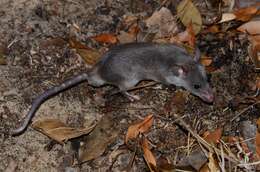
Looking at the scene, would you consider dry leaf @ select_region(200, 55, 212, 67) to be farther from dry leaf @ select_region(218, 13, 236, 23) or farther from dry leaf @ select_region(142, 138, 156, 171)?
dry leaf @ select_region(142, 138, 156, 171)

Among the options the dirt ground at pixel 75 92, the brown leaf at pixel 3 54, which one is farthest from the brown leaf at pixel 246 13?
the brown leaf at pixel 3 54

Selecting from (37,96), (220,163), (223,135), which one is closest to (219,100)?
(223,135)

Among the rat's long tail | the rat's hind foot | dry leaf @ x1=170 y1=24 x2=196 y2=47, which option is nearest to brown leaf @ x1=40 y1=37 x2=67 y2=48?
the rat's long tail

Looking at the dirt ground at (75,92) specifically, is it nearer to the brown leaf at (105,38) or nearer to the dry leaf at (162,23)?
the brown leaf at (105,38)

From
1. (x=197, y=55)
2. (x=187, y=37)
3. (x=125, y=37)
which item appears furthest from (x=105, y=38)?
(x=197, y=55)

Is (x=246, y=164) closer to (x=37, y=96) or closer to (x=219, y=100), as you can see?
(x=219, y=100)

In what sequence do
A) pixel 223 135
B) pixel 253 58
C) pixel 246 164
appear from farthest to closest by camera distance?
pixel 253 58 → pixel 223 135 → pixel 246 164
